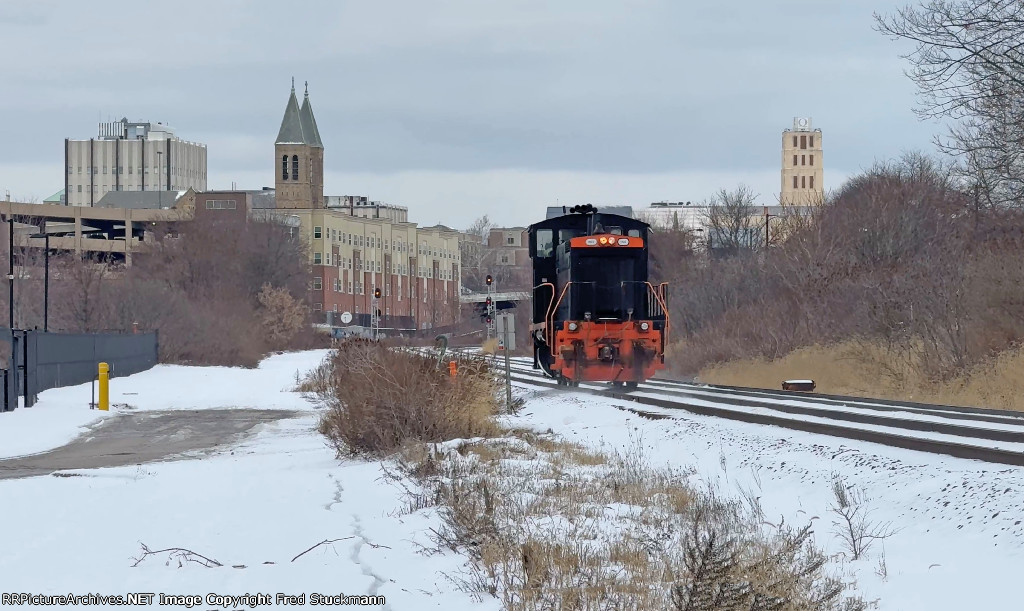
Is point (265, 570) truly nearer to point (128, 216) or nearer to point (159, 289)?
point (159, 289)

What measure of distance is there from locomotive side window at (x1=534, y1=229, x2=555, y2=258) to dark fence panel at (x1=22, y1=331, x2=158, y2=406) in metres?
12.9

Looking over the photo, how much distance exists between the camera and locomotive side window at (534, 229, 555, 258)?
31.6 meters

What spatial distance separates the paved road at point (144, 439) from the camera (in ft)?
63.8

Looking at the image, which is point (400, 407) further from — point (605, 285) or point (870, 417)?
point (605, 285)

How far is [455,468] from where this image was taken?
15.4m

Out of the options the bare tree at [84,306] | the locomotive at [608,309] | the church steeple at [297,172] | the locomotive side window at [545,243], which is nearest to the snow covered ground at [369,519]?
the locomotive at [608,309]

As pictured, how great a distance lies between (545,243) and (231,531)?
20.5m

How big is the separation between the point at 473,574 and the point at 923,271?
2928 cm

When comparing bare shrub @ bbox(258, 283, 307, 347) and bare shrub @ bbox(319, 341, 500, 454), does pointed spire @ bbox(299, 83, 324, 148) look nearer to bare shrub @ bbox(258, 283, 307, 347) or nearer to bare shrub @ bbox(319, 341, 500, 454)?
bare shrub @ bbox(258, 283, 307, 347)

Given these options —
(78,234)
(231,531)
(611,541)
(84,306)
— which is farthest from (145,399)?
(78,234)

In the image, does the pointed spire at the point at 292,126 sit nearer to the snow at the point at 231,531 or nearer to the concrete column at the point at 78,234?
the concrete column at the point at 78,234

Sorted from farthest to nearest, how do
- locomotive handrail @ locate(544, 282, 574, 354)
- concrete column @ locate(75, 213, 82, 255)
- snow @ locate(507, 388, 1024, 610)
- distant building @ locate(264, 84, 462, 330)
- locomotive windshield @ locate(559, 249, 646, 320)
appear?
distant building @ locate(264, 84, 462, 330), concrete column @ locate(75, 213, 82, 255), locomotive handrail @ locate(544, 282, 574, 354), locomotive windshield @ locate(559, 249, 646, 320), snow @ locate(507, 388, 1024, 610)

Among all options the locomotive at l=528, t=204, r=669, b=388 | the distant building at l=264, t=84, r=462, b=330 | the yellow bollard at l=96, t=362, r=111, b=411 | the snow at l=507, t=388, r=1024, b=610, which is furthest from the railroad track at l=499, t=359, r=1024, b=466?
the distant building at l=264, t=84, r=462, b=330

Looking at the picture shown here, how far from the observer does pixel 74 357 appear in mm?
40000
